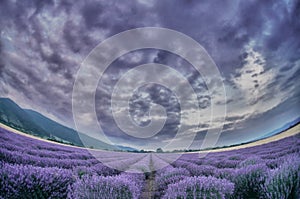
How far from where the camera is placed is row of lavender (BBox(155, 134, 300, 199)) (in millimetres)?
2209

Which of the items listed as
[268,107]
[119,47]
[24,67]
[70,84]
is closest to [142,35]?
[119,47]

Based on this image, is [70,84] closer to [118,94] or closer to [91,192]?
[118,94]

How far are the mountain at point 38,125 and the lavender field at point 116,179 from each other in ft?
0.36

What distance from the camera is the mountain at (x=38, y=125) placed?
2.22 metres

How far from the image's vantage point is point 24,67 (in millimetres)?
2172

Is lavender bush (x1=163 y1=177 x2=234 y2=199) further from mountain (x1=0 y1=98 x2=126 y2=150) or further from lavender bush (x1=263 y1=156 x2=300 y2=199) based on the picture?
mountain (x1=0 y1=98 x2=126 y2=150)

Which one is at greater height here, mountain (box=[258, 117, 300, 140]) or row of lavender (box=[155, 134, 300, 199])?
mountain (box=[258, 117, 300, 140])

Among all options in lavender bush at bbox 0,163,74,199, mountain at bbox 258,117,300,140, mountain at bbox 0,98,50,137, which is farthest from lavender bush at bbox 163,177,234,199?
mountain at bbox 0,98,50,137

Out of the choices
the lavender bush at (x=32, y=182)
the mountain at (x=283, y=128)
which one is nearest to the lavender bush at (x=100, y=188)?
the lavender bush at (x=32, y=182)

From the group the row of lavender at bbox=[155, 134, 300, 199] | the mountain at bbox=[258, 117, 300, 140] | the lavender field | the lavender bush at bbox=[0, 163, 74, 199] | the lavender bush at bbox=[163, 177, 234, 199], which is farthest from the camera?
the mountain at bbox=[258, 117, 300, 140]

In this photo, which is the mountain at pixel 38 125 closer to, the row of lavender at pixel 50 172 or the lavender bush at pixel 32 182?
the row of lavender at pixel 50 172

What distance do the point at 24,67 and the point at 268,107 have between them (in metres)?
2.73

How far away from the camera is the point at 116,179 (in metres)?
2.70

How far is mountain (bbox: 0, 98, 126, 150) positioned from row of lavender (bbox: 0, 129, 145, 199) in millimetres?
106
